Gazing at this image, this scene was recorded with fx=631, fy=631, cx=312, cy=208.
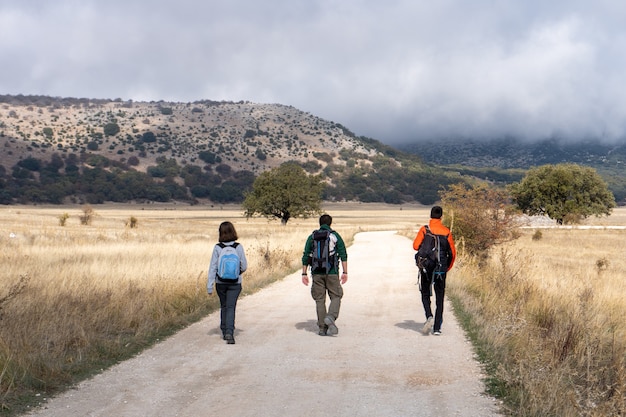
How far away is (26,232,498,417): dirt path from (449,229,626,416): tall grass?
399 mm

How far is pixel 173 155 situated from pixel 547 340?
482ft

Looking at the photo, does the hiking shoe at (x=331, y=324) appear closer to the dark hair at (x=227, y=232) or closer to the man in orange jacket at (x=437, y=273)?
the man in orange jacket at (x=437, y=273)

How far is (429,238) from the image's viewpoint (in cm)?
998

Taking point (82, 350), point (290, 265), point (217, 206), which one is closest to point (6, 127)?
point (217, 206)

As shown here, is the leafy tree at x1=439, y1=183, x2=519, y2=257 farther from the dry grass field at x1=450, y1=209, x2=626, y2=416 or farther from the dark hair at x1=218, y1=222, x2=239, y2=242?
the dark hair at x1=218, y1=222, x2=239, y2=242

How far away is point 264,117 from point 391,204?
6412 centimetres

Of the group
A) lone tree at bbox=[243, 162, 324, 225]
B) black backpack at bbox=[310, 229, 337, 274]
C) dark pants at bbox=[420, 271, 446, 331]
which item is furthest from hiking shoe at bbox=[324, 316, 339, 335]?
lone tree at bbox=[243, 162, 324, 225]

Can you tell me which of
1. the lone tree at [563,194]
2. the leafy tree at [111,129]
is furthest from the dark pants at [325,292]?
the leafy tree at [111,129]

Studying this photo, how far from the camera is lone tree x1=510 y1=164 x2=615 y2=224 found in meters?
69.8

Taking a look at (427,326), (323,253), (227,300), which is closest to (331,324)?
(323,253)

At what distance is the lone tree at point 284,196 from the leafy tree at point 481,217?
41.2m

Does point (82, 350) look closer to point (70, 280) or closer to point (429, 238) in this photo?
point (429, 238)

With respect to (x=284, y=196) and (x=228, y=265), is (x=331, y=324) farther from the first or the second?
(x=284, y=196)

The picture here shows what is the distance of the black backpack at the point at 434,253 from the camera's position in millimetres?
9867
